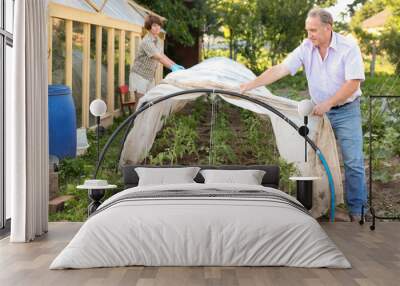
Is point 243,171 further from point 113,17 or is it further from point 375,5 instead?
point 375,5

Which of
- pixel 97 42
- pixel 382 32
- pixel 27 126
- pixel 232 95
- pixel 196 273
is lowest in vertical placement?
pixel 196 273

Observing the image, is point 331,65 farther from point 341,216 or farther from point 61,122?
point 61,122

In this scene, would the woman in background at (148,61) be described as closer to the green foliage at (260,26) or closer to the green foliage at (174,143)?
the green foliage at (174,143)

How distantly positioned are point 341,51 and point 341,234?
159cm

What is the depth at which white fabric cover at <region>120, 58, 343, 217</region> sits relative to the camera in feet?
22.2

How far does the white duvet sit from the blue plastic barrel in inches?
112

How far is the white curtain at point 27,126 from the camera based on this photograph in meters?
5.54

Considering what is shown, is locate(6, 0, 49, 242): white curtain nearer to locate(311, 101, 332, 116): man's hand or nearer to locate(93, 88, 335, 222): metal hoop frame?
locate(93, 88, 335, 222): metal hoop frame

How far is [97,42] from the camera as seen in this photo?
9188 millimetres

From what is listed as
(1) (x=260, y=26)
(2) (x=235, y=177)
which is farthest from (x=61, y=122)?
(1) (x=260, y=26)

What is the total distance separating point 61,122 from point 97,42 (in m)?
1.93

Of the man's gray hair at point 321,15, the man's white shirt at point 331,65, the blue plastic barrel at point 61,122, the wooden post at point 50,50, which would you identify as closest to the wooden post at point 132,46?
the wooden post at point 50,50

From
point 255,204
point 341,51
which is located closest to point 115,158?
point 341,51

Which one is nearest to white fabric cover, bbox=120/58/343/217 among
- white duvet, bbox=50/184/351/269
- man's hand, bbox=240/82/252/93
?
man's hand, bbox=240/82/252/93
